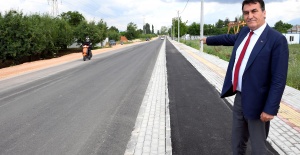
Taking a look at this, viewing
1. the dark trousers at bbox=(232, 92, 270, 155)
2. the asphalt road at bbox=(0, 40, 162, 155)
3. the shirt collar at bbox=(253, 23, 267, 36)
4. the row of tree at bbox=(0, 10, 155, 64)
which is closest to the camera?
the shirt collar at bbox=(253, 23, 267, 36)

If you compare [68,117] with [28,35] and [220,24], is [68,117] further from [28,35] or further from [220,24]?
[220,24]

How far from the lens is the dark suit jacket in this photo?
247 cm

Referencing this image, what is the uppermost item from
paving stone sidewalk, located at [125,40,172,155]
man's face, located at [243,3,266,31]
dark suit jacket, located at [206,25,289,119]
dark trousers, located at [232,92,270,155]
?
man's face, located at [243,3,266,31]

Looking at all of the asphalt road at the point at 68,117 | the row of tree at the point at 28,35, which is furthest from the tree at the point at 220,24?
the asphalt road at the point at 68,117

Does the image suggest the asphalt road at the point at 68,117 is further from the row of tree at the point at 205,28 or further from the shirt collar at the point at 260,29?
the row of tree at the point at 205,28

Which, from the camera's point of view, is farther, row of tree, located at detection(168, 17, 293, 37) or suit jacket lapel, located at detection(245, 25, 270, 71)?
row of tree, located at detection(168, 17, 293, 37)

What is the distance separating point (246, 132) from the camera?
3064 mm

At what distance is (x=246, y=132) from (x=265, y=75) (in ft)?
2.64

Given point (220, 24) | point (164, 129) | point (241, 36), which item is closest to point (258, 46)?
point (241, 36)

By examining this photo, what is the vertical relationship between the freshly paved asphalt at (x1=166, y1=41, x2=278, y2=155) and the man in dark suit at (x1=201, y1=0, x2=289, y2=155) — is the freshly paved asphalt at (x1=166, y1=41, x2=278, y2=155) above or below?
below

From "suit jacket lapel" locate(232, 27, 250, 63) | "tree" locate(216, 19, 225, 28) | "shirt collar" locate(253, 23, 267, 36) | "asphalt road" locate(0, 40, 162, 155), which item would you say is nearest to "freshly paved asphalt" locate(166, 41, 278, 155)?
"asphalt road" locate(0, 40, 162, 155)

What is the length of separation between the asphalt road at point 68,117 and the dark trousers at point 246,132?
186 centimetres

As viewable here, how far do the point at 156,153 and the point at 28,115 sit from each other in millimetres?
3616

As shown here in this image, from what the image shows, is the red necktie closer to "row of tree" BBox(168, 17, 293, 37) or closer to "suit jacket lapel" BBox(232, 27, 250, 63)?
"suit jacket lapel" BBox(232, 27, 250, 63)
